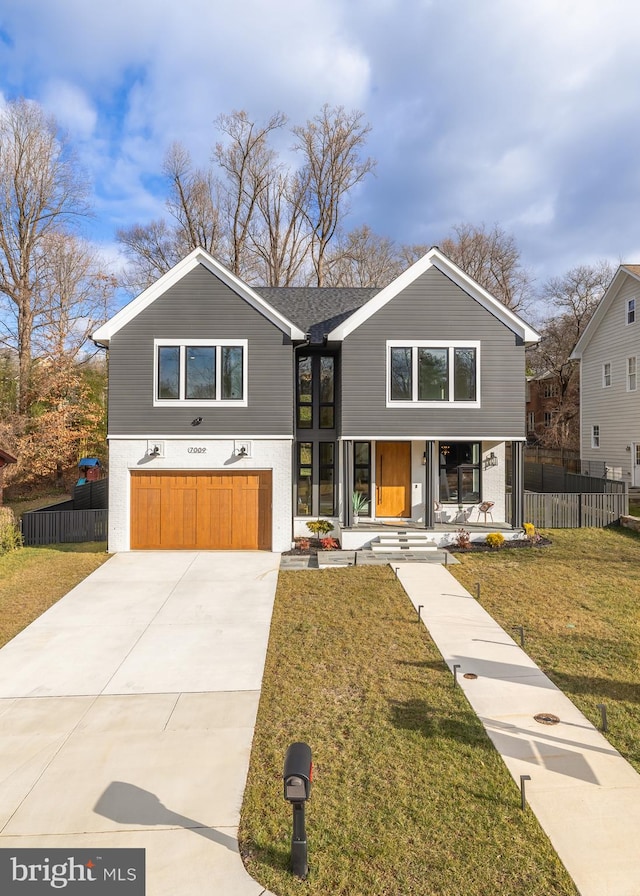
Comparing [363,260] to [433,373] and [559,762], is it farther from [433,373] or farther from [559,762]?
[559,762]

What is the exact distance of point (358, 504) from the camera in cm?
1529

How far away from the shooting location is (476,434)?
14289mm

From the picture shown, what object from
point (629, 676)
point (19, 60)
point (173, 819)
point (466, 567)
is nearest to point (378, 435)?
point (466, 567)

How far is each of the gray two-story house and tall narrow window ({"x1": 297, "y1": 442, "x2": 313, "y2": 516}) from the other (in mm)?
1482

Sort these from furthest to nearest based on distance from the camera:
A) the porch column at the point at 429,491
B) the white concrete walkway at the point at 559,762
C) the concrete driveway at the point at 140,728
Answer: the porch column at the point at 429,491 < the concrete driveway at the point at 140,728 < the white concrete walkway at the point at 559,762

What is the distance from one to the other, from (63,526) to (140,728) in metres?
10.9

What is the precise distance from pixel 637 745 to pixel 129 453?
1274 cm

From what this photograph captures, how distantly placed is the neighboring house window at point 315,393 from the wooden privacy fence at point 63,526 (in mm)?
6856

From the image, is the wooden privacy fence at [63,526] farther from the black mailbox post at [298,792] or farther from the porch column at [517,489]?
the black mailbox post at [298,792]

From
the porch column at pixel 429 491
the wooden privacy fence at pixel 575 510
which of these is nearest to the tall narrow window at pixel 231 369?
the porch column at pixel 429 491

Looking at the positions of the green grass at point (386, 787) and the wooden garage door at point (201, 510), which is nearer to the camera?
the green grass at point (386, 787)

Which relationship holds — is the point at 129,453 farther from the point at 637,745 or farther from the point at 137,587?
the point at 637,745

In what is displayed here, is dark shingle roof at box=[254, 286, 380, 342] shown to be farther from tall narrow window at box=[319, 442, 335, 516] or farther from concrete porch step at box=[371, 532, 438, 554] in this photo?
concrete porch step at box=[371, 532, 438, 554]

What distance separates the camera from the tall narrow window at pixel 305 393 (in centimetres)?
1586
